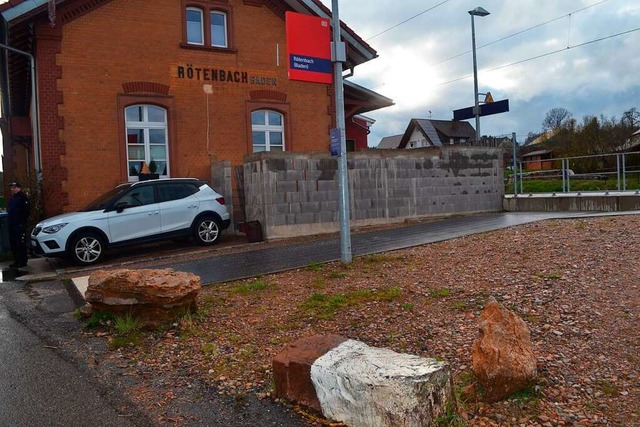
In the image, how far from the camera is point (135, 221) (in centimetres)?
1182

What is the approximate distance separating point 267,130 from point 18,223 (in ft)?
25.3

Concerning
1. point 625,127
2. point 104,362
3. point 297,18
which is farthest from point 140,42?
point 625,127

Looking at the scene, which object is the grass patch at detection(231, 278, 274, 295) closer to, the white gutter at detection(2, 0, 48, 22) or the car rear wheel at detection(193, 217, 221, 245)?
the car rear wheel at detection(193, 217, 221, 245)

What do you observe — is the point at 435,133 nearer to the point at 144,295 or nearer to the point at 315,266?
the point at 315,266

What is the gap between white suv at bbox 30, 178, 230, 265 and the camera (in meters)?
11.1

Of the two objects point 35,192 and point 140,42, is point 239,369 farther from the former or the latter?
point 140,42

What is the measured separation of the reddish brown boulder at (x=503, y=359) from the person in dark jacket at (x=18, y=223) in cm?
1097

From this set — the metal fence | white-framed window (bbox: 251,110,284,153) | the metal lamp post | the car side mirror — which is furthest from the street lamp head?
the car side mirror

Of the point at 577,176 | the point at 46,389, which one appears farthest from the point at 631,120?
the point at 46,389

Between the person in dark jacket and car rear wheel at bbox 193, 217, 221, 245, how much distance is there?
12.1ft

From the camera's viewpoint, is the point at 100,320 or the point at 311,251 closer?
the point at 100,320

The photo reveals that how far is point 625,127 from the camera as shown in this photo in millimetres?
39438

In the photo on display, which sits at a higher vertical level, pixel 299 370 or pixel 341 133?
pixel 341 133

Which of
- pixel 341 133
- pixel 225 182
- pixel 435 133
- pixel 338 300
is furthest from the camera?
pixel 435 133
